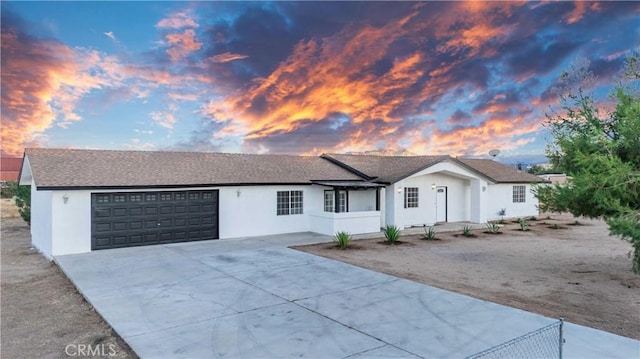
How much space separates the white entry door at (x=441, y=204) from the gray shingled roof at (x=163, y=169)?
5.10 m

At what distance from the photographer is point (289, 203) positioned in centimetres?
1834

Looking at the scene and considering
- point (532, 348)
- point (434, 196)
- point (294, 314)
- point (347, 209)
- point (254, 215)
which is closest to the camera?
point (532, 348)

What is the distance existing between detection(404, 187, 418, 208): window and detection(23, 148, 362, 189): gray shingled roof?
9.13 ft

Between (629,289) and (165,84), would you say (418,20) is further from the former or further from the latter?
(629,289)

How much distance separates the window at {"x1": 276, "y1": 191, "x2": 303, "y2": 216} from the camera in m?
18.0

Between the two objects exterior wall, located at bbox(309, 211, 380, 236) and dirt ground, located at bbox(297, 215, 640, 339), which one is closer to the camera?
dirt ground, located at bbox(297, 215, 640, 339)

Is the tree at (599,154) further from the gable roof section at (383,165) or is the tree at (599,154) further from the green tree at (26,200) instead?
the green tree at (26,200)

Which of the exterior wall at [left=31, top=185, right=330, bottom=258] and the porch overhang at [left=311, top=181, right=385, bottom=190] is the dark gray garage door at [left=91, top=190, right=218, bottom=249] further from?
the porch overhang at [left=311, top=181, right=385, bottom=190]

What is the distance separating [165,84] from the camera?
19500mm

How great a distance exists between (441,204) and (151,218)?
15.3m

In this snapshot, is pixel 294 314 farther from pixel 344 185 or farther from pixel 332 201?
pixel 332 201

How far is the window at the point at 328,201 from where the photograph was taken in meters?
19.7

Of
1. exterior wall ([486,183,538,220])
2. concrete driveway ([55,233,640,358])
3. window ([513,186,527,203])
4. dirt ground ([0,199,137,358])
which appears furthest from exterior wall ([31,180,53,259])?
window ([513,186,527,203])

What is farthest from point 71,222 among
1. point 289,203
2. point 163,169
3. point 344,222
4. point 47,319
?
point 344,222
